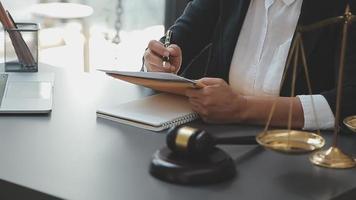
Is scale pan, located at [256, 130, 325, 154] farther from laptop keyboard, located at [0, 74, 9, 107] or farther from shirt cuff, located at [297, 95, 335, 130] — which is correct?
laptop keyboard, located at [0, 74, 9, 107]

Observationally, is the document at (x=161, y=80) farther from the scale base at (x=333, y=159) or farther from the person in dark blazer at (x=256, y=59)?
the scale base at (x=333, y=159)

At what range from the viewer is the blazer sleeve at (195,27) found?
6.39 feet

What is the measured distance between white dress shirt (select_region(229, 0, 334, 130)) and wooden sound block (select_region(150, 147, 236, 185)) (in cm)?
62

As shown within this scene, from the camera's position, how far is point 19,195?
3.67ft

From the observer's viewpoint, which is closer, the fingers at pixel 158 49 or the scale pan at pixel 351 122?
the scale pan at pixel 351 122

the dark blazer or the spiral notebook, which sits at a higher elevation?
the dark blazer

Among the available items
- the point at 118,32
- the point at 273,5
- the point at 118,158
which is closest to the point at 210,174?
the point at 118,158

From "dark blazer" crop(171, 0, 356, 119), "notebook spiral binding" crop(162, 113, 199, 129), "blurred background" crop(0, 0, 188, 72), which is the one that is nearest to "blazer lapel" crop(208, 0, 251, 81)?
"dark blazer" crop(171, 0, 356, 119)

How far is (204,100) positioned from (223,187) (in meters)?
0.37

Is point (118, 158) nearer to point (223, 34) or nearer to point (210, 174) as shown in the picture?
point (210, 174)

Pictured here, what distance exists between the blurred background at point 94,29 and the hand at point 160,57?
139 cm

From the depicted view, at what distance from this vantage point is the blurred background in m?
3.21

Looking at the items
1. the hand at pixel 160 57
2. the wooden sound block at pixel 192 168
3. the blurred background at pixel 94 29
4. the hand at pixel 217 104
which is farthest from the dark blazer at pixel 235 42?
the blurred background at pixel 94 29

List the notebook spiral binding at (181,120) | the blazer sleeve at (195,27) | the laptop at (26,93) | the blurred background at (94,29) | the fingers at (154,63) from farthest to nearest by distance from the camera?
the blurred background at (94,29) → the blazer sleeve at (195,27) → the fingers at (154,63) → the laptop at (26,93) → the notebook spiral binding at (181,120)
